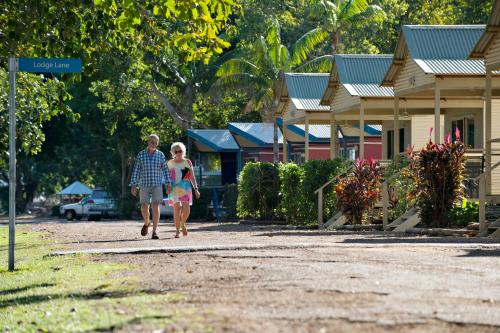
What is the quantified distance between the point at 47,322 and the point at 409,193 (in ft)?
49.8

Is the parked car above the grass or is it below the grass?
above

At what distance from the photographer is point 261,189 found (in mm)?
34594

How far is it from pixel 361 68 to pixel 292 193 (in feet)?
15.3

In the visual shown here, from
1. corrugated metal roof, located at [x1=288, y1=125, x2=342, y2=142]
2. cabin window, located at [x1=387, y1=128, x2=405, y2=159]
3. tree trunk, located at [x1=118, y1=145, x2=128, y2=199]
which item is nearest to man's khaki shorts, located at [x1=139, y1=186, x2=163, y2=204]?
cabin window, located at [x1=387, y1=128, x2=405, y2=159]

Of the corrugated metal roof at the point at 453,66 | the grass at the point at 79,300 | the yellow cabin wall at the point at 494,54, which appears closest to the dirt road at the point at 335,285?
the grass at the point at 79,300

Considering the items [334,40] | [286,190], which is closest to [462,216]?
[286,190]

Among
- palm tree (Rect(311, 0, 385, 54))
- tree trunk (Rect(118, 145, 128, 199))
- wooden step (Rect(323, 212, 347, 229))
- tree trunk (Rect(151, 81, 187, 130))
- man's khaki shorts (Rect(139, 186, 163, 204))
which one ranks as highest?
palm tree (Rect(311, 0, 385, 54))

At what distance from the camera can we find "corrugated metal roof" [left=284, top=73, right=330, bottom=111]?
125 ft

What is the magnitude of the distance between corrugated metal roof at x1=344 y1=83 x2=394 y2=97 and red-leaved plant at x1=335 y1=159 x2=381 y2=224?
20.7 ft

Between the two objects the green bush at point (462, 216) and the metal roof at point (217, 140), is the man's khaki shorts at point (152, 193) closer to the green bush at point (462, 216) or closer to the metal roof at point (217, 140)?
the green bush at point (462, 216)

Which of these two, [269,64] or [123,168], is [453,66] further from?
[123,168]

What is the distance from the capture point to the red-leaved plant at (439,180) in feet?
73.2

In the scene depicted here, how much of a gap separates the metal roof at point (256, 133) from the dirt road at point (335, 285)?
31.4 meters

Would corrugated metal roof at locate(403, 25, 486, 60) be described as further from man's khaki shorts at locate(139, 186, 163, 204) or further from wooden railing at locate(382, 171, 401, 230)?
man's khaki shorts at locate(139, 186, 163, 204)
